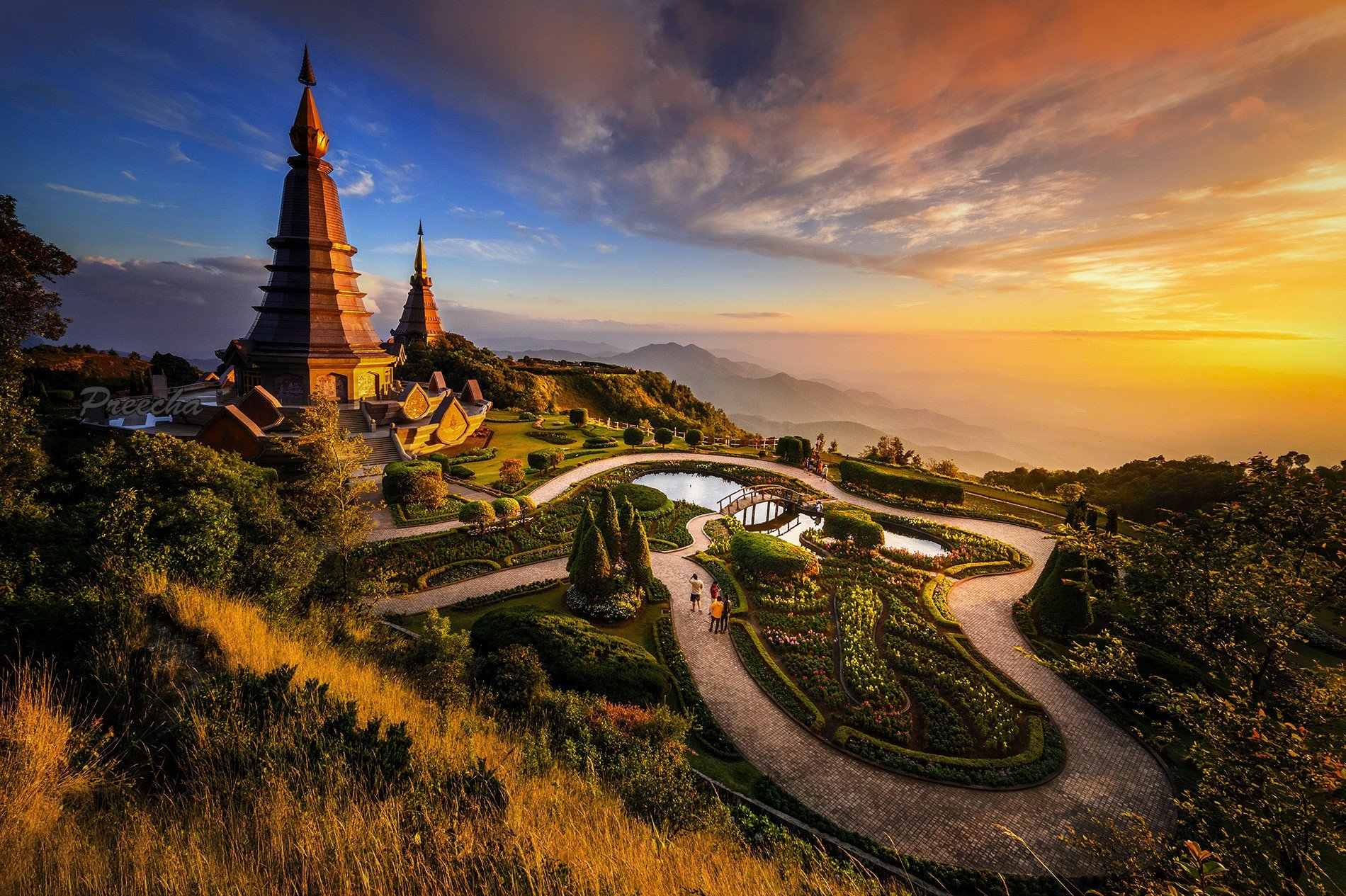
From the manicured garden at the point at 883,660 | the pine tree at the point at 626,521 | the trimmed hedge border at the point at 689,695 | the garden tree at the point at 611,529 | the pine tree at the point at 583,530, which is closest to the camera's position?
the trimmed hedge border at the point at 689,695

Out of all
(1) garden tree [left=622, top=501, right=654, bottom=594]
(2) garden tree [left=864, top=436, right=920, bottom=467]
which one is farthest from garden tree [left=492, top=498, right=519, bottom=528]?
(2) garden tree [left=864, top=436, right=920, bottom=467]

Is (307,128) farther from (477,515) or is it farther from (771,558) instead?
(771,558)

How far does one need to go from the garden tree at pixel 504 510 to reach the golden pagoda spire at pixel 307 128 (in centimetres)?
2721

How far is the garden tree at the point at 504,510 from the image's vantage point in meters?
23.1

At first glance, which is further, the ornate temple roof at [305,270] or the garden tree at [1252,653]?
the ornate temple roof at [305,270]

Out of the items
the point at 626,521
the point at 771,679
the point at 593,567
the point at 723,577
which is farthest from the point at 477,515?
the point at 771,679

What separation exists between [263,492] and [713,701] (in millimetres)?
13047

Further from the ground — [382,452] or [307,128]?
[307,128]

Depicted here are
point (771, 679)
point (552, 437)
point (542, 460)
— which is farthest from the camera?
point (552, 437)

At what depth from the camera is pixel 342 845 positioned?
419 cm

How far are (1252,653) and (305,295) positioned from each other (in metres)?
42.6

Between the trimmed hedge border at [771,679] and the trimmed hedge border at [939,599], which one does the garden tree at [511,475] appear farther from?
the trimmed hedge border at [939,599]

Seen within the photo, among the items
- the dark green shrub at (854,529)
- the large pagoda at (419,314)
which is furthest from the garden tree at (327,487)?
the large pagoda at (419,314)

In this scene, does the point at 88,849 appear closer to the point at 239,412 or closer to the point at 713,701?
the point at 713,701
